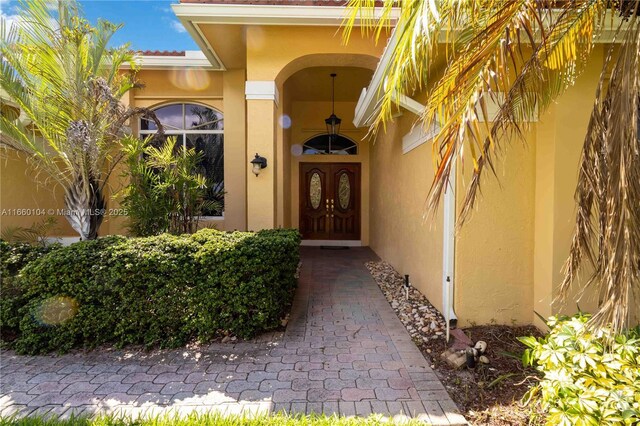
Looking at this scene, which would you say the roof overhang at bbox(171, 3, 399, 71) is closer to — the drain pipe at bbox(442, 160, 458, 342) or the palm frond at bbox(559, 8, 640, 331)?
the drain pipe at bbox(442, 160, 458, 342)

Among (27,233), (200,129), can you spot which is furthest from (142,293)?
(200,129)

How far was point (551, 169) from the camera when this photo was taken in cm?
386

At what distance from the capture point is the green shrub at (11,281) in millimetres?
3861

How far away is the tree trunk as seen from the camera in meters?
4.59

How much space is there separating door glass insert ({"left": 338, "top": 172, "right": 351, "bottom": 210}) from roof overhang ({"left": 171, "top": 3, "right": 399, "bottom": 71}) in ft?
18.6

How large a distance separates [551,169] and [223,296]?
13.8ft

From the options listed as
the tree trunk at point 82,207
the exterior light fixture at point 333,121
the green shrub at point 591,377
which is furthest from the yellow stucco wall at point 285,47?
the green shrub at point 591,377

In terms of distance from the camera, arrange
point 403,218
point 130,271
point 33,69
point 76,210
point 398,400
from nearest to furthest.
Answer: point 398,400 < point 130,271 < point 33,69 < point 76,210 < point 403,218

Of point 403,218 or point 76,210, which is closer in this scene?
point 76,210

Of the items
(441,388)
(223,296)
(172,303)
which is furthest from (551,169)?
(172,303)

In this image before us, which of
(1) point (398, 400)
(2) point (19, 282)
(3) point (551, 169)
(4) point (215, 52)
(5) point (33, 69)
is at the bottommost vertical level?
(1) point (398, 400)

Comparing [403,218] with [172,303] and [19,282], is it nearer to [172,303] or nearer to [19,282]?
[172,303]

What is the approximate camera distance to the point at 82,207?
4.60 meters

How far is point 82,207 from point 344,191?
756 cm
